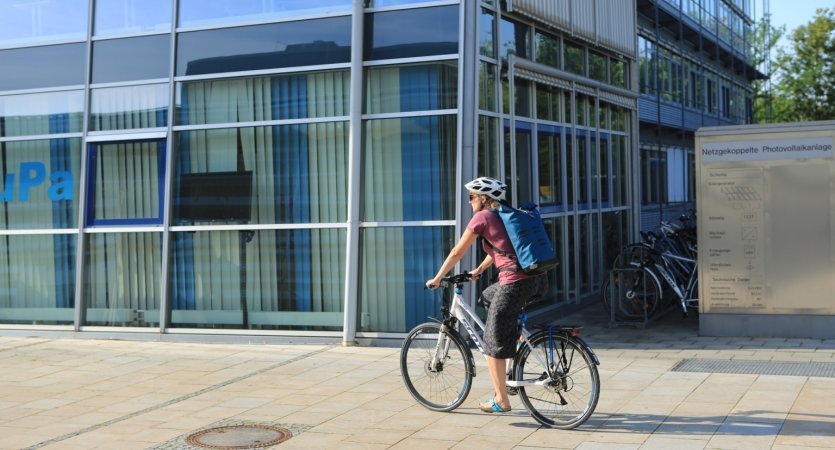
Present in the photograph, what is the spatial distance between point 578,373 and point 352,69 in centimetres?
547

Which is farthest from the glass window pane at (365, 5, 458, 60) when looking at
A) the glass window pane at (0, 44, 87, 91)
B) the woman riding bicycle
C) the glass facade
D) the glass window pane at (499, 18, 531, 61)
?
the woman riding bicycle

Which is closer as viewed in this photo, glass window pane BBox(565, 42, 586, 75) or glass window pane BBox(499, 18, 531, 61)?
glass window pane BBox(499, 18, 531, 61)

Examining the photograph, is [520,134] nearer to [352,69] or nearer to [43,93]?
[352,69]

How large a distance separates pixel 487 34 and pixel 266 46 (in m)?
2.51

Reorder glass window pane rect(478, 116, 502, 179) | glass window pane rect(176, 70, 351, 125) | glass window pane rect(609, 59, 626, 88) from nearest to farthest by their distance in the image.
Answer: glass window pane rect(478, 116, 502, 179) < glass window pane rect(176, 70, 351, 125) < glass window pane rect(609, 59, 626, 88)

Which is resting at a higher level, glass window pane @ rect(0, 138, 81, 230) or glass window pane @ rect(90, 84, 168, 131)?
glass window pane @ rect(90, 84, 168, 131)

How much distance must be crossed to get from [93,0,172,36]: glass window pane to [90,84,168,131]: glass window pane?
70 centimetres

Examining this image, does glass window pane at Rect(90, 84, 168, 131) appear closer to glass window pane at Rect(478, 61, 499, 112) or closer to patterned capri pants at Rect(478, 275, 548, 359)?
glass window pane at Rect(478, 61, 499, 112)

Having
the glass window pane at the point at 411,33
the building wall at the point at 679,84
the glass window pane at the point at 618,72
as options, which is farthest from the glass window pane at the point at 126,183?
the building wall at the point at 679,84

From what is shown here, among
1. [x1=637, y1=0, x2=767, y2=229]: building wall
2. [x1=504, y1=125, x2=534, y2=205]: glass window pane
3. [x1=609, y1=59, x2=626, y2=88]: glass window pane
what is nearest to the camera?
[x1=504, y1=125, x2=534, y2=205]: glass window pane

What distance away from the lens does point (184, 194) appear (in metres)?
12.6

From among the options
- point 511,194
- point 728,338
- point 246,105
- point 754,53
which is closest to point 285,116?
point 246,105

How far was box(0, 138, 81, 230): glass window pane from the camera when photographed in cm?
1326

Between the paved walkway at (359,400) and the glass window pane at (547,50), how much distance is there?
12.6 feet
